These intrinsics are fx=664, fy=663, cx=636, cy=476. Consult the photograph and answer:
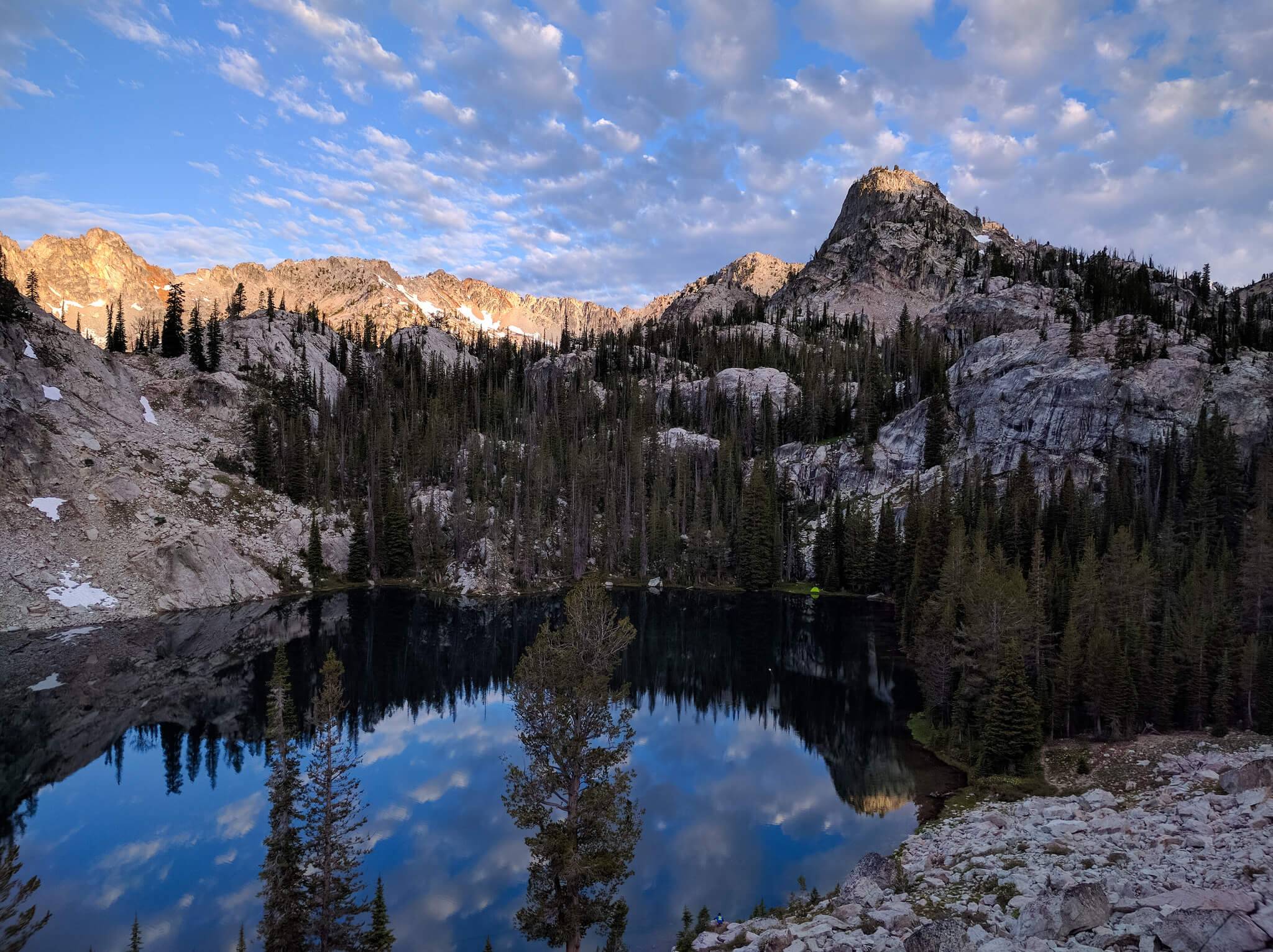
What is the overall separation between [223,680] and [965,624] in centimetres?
5900

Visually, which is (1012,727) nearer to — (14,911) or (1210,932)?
(1210,932)

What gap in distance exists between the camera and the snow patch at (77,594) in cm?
7006

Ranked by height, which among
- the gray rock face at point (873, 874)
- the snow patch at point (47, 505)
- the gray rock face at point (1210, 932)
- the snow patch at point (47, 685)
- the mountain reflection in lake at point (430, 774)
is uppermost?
the snow patch at point (47, 505)

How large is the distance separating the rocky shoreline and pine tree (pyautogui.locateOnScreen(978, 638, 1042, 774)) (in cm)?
450

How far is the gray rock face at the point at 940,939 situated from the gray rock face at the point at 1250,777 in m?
19.4

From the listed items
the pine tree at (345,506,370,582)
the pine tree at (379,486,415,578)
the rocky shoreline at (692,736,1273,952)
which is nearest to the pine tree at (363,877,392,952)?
the rocky shoreline at (692,736,1273,952)

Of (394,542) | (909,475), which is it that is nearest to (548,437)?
(394,542)

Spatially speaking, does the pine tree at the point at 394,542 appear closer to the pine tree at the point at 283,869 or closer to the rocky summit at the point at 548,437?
the rocky summit at the point at 548,437

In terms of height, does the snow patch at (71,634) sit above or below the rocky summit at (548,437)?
below

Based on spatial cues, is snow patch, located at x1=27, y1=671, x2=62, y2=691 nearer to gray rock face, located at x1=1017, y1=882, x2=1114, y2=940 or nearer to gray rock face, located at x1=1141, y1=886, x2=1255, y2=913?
gray rock face, located at x1=1017, y1=882, x2=1114, y2=940

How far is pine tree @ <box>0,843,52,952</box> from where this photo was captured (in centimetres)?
1606

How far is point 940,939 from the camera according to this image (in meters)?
16.6

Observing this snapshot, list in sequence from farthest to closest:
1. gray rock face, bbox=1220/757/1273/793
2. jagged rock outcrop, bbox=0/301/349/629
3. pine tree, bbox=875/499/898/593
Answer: pine tree, bbox=875/499/898/593
jagged rock outcrop, bbox=0/301/349/629
gray rock face, bbox=1220/757/1273/793

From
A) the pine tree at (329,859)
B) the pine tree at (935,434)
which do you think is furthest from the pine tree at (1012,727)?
the pine tree at (935,434)
